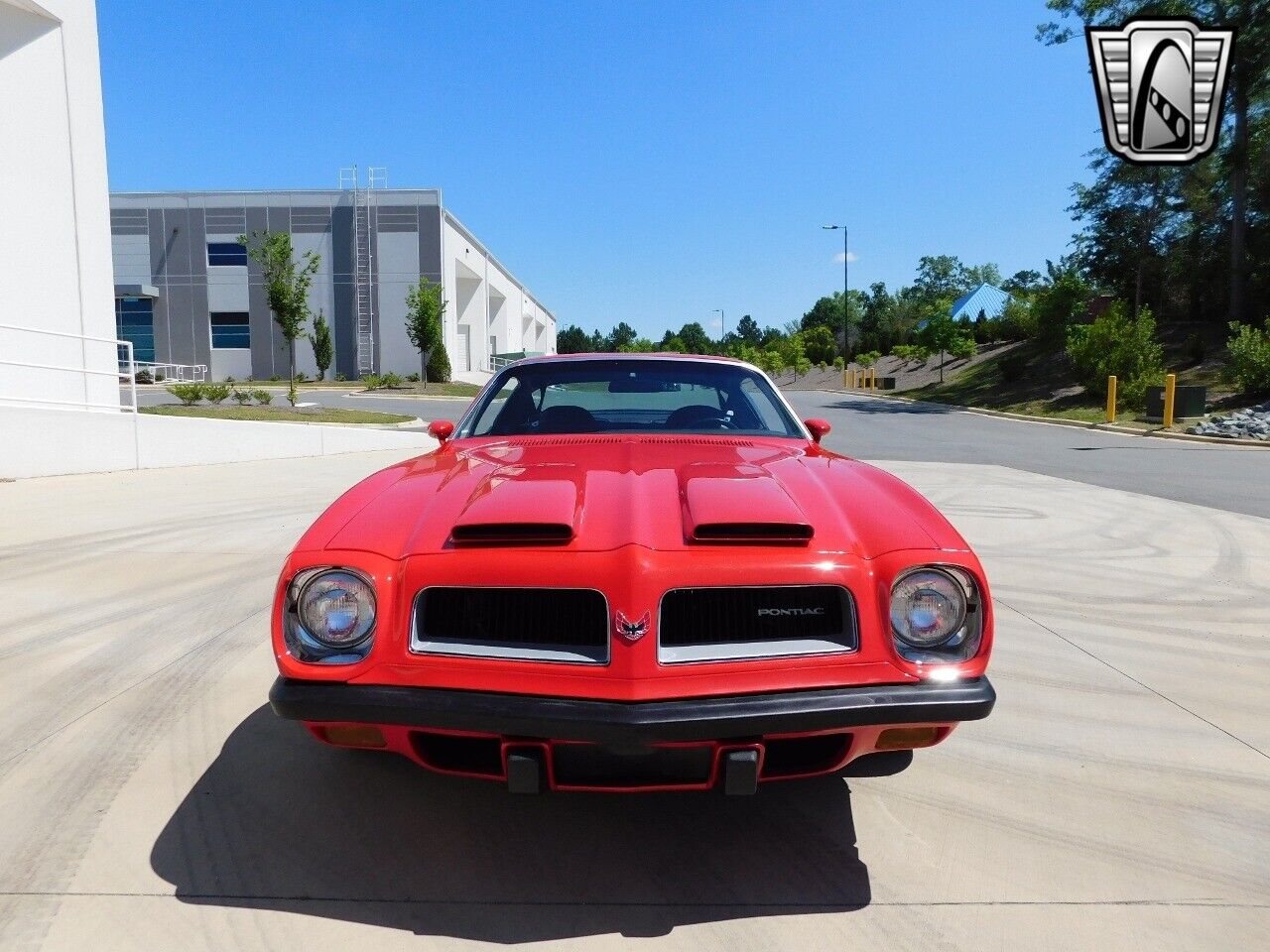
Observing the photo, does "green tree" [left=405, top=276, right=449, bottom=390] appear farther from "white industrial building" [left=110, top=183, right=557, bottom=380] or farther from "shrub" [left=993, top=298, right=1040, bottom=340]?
"shrub" [left=993, top=298, right=1040, bottom=340]

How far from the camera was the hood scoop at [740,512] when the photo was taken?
2.12 metres

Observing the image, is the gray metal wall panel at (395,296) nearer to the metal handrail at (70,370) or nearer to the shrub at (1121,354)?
the shrub at (1121,354)

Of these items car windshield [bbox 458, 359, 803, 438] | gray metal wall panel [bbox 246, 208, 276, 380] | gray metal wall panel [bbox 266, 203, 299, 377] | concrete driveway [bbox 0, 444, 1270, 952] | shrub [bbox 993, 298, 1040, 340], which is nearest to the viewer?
concrete driveway [bbox 0, 444, 1270, 952]

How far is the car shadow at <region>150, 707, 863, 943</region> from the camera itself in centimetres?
209

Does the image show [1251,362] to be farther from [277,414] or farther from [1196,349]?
[277,414]

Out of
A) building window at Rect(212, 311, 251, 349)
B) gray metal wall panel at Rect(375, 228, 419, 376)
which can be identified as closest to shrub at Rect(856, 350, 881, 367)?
gray metal wall panel at Rect(375, 228, 419, 376)

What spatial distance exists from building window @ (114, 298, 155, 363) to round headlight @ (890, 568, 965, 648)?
48874 millimetres

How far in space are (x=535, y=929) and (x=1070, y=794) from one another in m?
1.70

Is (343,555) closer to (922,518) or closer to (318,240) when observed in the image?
(922,518)

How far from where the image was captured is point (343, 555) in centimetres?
216

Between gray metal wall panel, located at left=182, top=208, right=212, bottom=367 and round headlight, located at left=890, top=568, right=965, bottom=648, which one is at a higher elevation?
gray metal wall panel, located at left=182, top=208, right=212, bottom=367

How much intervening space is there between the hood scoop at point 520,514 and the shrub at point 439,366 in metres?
38.7

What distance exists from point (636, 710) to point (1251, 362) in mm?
24631

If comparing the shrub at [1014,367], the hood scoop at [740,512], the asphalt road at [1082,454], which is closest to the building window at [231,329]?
the asphalt road at [1082,454]
